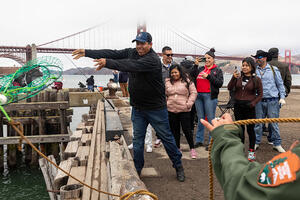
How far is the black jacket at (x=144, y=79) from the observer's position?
3.10 metres

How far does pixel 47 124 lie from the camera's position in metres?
10.5

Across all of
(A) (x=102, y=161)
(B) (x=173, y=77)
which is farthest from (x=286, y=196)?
(B) (x=173, y=77)

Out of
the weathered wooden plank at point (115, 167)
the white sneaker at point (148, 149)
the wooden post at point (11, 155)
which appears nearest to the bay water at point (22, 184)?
the wooden post at point (11, 155)

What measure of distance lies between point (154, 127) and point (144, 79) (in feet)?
2.17

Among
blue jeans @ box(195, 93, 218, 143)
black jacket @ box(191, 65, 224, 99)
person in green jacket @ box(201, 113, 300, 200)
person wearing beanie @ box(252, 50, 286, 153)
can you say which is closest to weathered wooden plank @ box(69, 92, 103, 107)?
blue jeans @ box(195, 93, 218, 143)

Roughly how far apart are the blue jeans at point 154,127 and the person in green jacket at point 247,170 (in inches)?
86.0

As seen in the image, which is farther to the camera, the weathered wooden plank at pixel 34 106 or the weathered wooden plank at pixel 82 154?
the weathered wooden plank at pixel 34 106

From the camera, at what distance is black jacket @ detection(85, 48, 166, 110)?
310 cm

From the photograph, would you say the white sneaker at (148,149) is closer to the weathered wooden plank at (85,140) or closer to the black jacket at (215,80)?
the weathered wooden plank at (85,140)

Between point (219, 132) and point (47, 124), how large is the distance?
10342 millimetres

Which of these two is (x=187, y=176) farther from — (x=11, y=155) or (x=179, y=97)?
Answer: (x=11, y=155)

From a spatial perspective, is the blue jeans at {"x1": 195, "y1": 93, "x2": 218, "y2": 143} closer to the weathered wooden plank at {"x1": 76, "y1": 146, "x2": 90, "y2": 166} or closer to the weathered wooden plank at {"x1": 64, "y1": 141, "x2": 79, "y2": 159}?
the weathered wooden plank at {"x1": 76, "y1": 146, "x2": 90, "y2": 166}

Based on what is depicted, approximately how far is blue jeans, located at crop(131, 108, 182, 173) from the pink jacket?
35.7 inches

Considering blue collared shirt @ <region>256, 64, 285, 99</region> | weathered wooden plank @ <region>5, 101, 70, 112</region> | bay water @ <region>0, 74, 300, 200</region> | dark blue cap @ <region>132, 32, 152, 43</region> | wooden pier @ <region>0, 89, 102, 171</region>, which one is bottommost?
bay water @ <region>0, 74, 300, 200</region>
